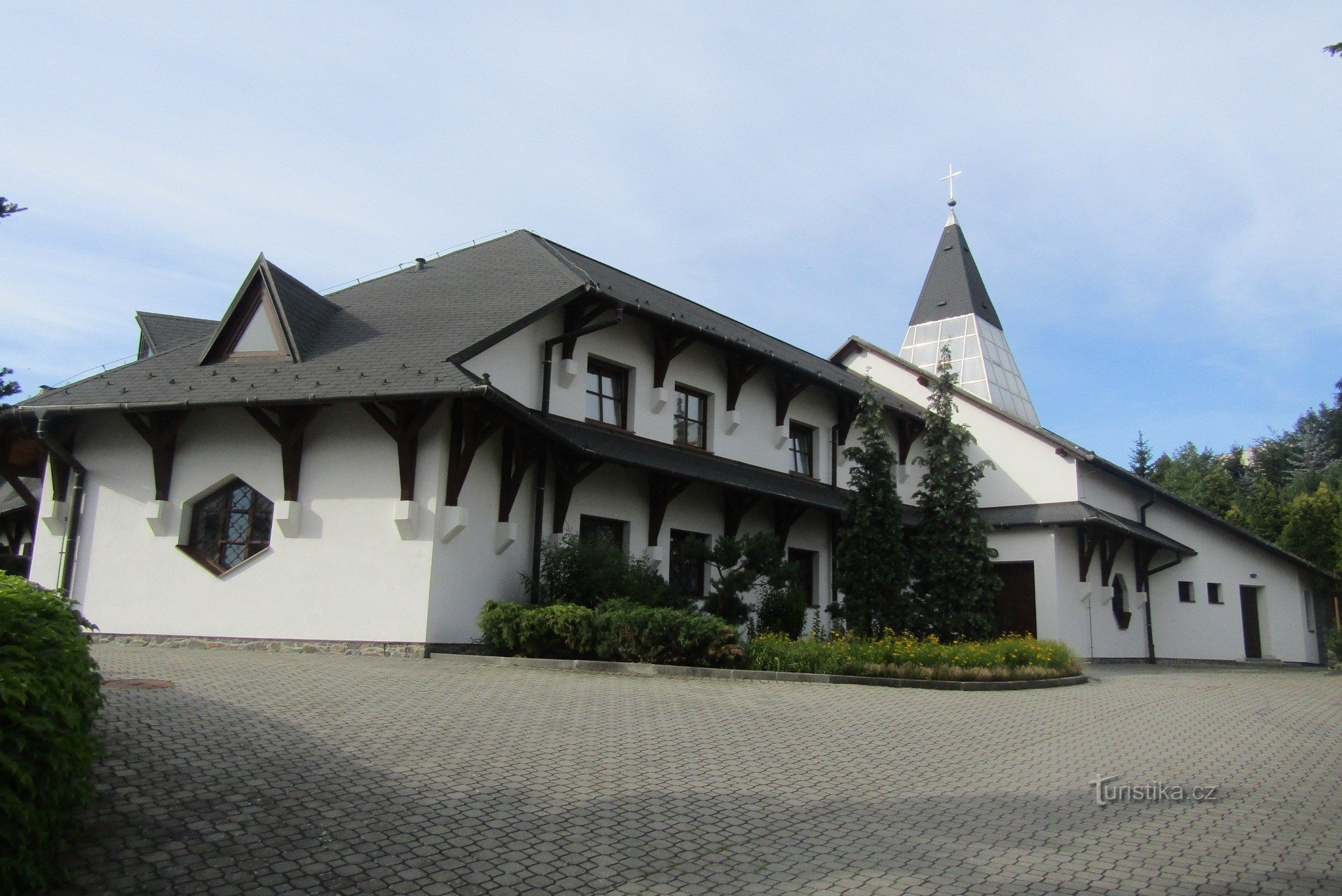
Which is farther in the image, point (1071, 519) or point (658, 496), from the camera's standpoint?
point (1071, 519)

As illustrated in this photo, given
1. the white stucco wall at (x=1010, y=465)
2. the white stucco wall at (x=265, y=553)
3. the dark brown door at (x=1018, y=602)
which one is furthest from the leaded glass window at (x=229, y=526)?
the dark brown door at (x=1018, y=602)

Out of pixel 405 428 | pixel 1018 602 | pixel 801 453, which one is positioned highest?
pixel 801 453

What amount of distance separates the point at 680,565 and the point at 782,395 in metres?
5.11

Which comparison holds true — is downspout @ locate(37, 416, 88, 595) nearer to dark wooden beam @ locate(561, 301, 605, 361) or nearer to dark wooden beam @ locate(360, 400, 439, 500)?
dark wooden beam @ locate(360, 400, 439, 500)

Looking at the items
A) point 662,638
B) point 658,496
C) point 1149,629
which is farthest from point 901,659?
point 1149,629

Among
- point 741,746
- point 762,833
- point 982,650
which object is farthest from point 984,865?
point 982,650

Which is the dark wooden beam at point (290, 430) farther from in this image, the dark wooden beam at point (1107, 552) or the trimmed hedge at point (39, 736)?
the dark wooden beam at point (1107, 552)

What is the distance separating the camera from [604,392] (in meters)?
17.5

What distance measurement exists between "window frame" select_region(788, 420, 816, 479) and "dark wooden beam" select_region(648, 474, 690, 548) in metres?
5.15

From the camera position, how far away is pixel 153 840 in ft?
16.0

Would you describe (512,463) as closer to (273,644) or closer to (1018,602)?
(273,644)

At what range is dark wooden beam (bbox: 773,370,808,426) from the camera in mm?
21031

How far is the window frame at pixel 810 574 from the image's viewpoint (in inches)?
823

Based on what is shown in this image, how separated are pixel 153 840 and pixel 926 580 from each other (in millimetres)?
15035
